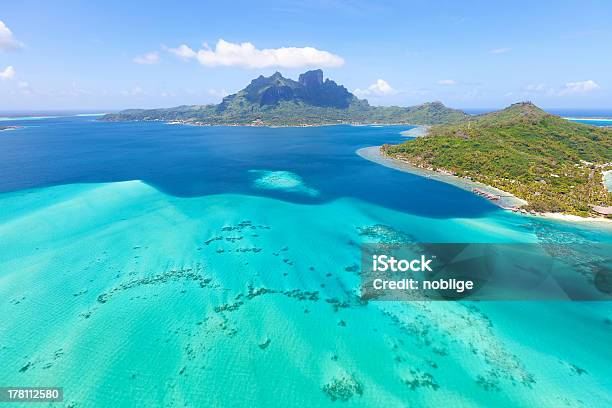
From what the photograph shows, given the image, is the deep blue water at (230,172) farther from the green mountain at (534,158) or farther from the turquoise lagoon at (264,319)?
the green mountain at (534,158)

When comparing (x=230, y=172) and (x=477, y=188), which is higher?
(x=230, y=172)

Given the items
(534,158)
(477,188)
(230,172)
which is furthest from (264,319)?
(534,158)

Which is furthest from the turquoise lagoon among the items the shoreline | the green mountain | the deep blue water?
the green mountain

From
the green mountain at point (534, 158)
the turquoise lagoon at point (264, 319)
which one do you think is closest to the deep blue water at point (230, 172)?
the turquoise lagoon at point (264, 319)

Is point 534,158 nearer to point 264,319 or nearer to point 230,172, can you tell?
point 264,319

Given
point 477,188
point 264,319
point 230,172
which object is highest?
point 230,172

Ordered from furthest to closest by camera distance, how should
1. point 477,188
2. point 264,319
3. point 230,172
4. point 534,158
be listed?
point 230,172
point 534,158
point 477,188
point 264,319

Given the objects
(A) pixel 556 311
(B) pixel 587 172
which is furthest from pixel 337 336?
(B) pixel 587 172
